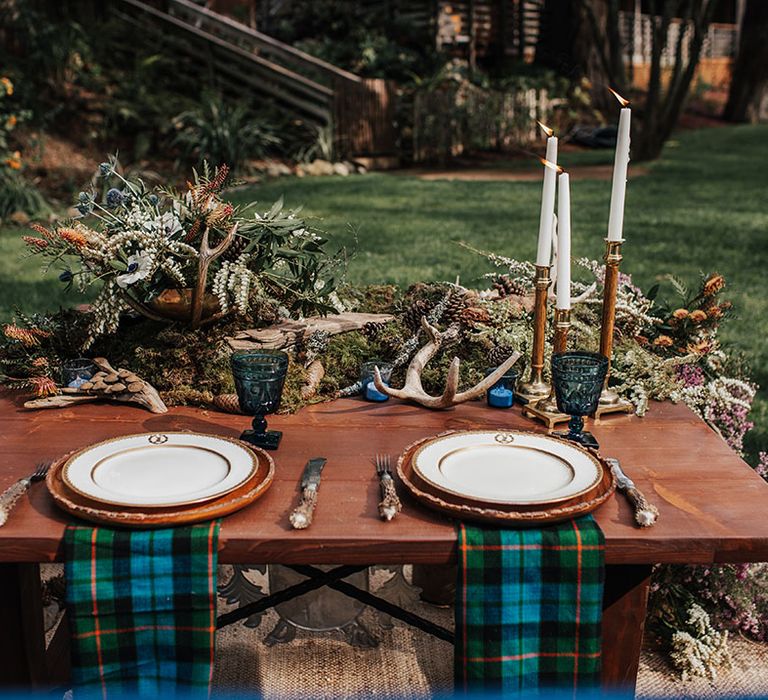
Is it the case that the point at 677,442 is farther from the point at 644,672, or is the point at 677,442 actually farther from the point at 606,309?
the point at 644,672

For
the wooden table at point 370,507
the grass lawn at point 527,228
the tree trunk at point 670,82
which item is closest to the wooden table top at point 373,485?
the wooden table at point 370,507

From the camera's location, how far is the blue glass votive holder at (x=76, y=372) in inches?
92.4

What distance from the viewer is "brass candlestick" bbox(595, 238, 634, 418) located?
7.14ft

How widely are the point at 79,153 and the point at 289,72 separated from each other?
10.4 ft

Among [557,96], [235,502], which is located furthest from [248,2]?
[235,502]

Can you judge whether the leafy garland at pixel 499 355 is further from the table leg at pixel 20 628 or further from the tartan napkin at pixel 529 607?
the tartan napkin at pixel 529 607

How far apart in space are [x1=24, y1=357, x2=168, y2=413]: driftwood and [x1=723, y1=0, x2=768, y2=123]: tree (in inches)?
706

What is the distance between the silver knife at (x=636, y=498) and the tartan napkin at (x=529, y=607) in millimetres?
91

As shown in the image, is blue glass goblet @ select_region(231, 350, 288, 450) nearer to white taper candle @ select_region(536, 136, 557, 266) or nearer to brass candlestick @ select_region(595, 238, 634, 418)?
white taper candle @ select_region(536, 136, 557, 266)

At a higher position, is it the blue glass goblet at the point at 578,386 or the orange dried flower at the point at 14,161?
the blue glass goblet at the point at 578,386

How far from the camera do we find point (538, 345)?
2277mm

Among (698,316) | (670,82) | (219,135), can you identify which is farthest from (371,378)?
(670,82)

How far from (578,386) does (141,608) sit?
1.01 meters

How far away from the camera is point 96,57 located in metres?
12.7
